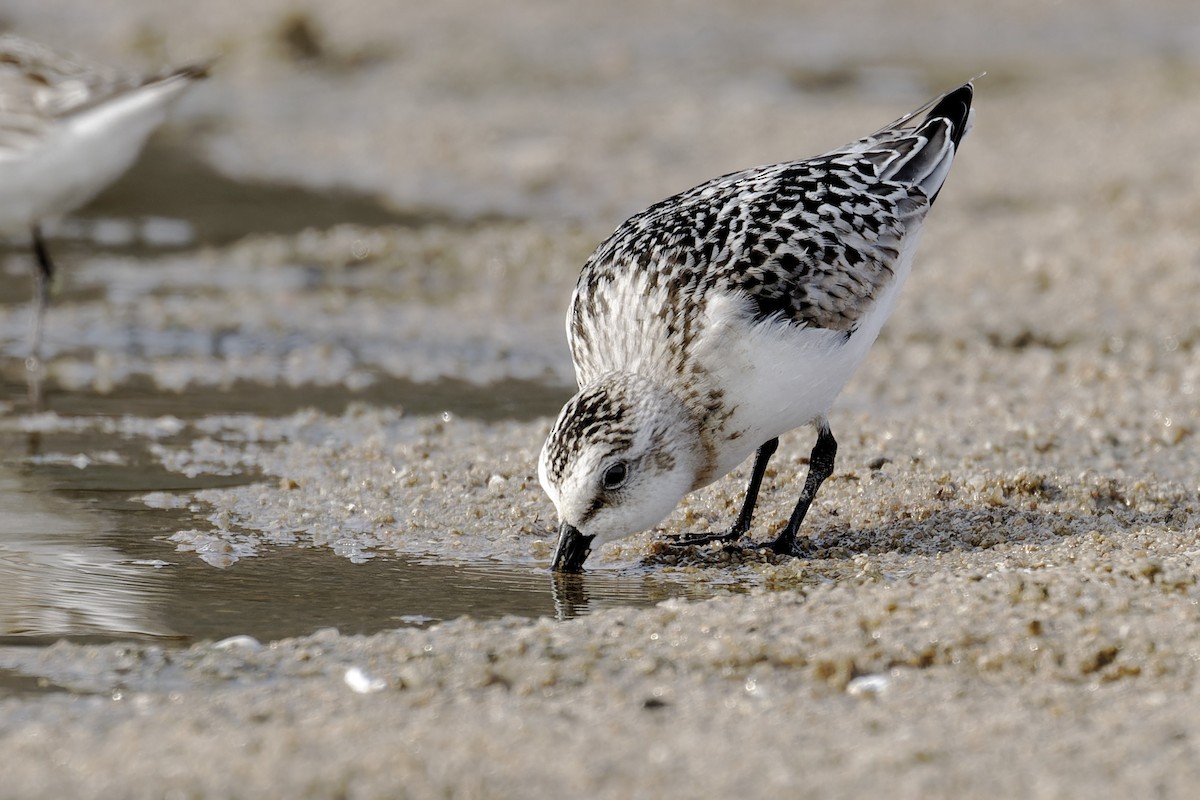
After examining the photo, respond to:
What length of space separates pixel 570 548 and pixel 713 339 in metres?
0.75

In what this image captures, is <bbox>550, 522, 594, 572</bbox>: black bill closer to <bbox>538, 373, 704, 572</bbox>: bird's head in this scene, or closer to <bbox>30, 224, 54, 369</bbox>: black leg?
<bbox>538, 373, 704, 572</bbox>: bird's head

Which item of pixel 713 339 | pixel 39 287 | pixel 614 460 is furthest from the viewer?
pixel 39 287

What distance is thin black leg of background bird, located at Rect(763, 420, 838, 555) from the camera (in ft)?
16.6


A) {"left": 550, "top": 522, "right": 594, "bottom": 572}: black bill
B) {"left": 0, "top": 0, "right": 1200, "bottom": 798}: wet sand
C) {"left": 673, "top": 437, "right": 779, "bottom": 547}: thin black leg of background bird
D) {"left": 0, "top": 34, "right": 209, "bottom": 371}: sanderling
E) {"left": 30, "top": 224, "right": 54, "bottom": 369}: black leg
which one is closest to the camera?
{"left": 0, "top": 0, "right": 1200, "bottom": 798}: wet sand

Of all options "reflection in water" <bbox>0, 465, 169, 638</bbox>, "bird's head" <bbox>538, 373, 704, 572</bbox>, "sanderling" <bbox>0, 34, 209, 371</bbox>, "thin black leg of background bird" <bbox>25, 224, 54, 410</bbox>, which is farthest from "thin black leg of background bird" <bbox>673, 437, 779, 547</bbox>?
"sanderling" <bbox>0, 34, 209, 371</bbox>

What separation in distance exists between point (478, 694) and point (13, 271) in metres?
7.00

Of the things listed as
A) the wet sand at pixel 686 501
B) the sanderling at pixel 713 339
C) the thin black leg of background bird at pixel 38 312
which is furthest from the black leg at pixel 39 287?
the sanderling at pixel 713 339

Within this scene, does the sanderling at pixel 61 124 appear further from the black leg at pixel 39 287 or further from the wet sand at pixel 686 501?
the wet sand at pixel 686 501

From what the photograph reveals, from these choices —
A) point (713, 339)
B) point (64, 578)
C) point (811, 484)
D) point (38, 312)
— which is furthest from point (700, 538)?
point (38, 312)

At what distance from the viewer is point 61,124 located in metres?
7.96

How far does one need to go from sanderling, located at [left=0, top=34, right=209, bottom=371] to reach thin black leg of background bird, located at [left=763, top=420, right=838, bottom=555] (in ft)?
→ 14.0

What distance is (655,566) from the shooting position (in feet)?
16.5

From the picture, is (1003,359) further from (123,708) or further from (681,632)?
(123,708)

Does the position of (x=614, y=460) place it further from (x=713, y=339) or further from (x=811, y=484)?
(x=811, y=484)
